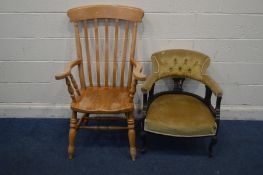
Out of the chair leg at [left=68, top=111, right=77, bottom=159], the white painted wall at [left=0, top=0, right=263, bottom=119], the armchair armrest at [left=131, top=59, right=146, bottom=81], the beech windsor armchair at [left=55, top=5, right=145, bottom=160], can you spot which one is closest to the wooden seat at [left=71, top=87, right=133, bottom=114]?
the beech windsor armchair at [left=55, top=5, right=145, bottom=160]

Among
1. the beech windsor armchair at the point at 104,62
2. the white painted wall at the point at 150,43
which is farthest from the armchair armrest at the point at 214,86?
the beech windsor armchair at the point at 104,62

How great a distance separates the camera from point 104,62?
2.41 meters

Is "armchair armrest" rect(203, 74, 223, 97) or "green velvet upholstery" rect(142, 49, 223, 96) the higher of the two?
"green velvet upholstery" rect(142, 49, 223, 96)

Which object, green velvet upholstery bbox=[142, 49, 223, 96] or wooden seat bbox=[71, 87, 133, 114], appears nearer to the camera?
wooden seat bbox=[71, 87, 133, 114]

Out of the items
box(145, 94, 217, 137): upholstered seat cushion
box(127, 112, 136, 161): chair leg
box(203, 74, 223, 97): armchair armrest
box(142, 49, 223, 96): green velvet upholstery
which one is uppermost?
box(142, 49, 223, 96): green velvet upholstery

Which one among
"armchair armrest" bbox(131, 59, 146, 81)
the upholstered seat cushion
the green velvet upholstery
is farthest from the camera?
the green velvet upholstery

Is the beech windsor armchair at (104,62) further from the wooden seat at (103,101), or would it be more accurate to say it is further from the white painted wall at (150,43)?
the white painted wall at (150,43)

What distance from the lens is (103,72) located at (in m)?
2.45

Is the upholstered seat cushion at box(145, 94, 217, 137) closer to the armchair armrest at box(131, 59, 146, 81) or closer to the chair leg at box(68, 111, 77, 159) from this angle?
the armchair armrest at box(131, 59, 146, 81)

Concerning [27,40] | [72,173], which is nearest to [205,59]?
[72,173]

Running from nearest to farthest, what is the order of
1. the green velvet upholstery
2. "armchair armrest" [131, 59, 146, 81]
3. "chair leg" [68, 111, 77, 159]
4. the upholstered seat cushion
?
1. "armchair armrest" [131, 59, 146, 81]
2. the upholstered seat cushion
3. "chair leg" [68, 111, 77, 159]
4. the green velvet upholstery

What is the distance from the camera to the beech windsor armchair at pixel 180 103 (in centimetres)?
194

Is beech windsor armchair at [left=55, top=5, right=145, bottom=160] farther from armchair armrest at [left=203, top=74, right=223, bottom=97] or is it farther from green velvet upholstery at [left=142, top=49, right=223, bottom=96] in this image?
armchair armrest at [left=203, top=74, right=223, bottom=97]

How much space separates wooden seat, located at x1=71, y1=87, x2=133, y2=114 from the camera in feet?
6.38
